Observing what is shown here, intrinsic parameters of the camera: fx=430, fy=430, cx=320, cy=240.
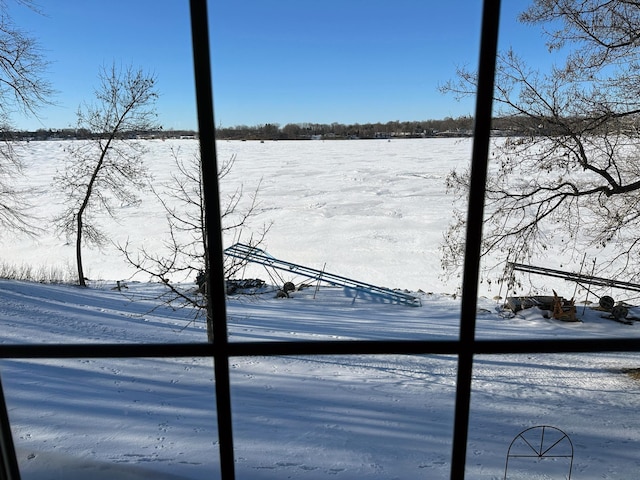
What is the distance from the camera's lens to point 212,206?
755mm

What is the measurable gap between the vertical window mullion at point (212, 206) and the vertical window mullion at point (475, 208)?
1.44ft

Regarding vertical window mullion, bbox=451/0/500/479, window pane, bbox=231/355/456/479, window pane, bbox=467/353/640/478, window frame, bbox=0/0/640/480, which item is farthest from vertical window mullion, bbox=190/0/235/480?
window pane, bbox=467/353/640/478

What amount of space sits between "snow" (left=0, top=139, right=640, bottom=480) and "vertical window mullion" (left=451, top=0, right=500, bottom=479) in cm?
158

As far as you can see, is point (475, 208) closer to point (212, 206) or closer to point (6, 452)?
point (212, 206)

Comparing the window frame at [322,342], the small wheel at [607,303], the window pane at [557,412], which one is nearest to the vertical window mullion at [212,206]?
the window frame at [322,342]

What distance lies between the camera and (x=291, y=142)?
6681 cm

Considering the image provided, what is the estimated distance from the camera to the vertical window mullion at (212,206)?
0.71 meters

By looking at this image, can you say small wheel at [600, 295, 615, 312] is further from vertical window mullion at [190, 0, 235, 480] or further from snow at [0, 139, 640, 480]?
vertical window mullion at [190, 0, 235, 480]

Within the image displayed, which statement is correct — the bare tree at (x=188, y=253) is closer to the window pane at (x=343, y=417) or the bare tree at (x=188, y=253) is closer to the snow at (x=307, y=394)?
the snow at (x=307, y=394)

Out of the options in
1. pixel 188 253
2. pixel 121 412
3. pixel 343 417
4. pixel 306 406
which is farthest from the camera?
pixel 188 253

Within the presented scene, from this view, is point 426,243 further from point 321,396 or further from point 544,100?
point 321,396

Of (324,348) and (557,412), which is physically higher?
(324,348)

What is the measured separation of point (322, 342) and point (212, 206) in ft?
1.01

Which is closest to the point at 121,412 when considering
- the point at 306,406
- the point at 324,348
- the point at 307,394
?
the point at 306,406
